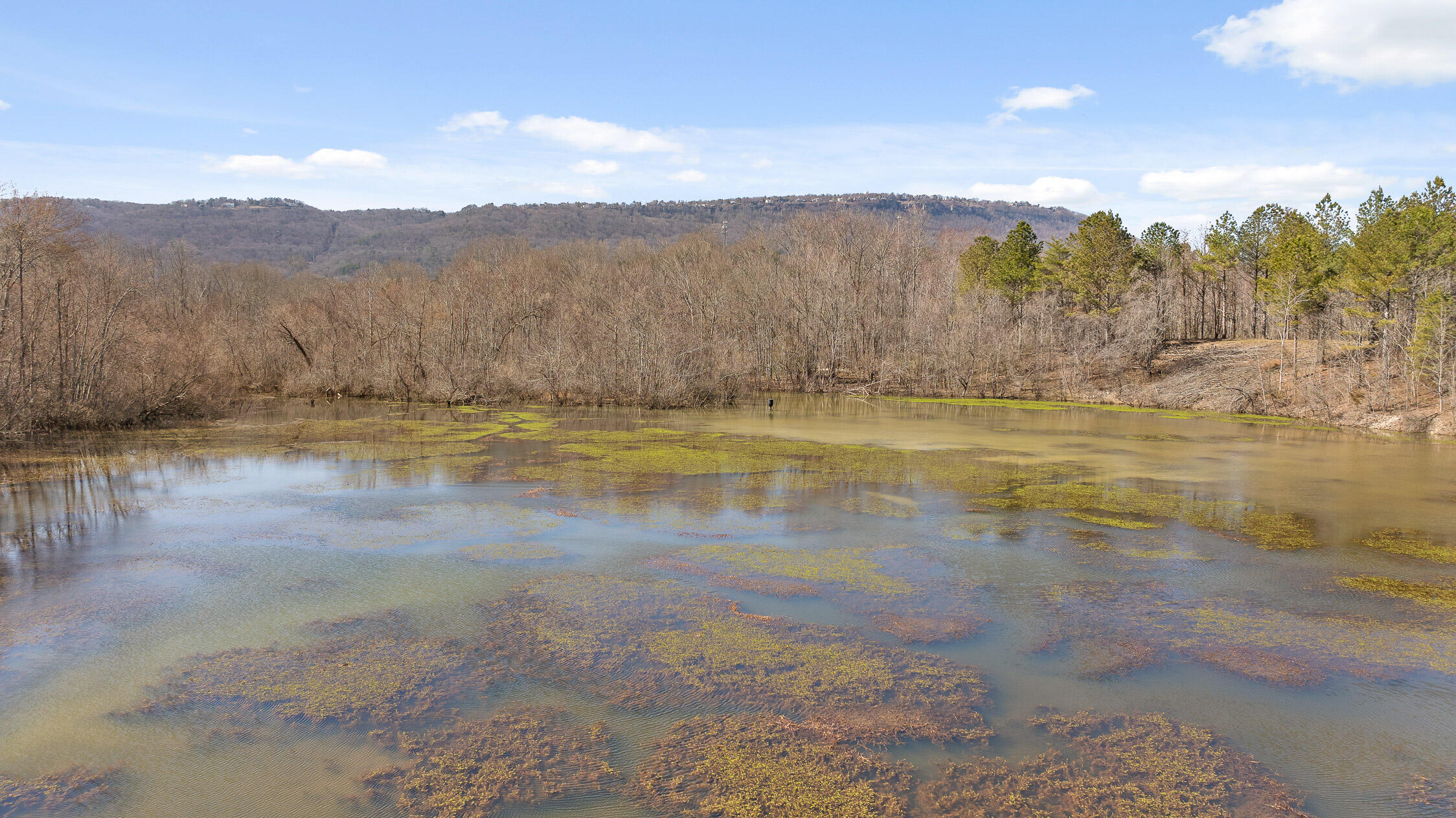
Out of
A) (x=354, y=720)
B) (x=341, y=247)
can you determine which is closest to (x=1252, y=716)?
(x=354, y=720)

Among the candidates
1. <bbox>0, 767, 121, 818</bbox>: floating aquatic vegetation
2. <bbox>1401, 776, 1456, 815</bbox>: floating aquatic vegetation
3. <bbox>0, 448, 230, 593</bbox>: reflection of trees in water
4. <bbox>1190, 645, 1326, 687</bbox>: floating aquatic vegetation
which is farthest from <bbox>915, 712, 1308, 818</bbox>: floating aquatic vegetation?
<bbox>0, 448, 230, 593</bbox>: reflection of trees in water

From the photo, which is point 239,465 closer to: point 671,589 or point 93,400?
point 93,400

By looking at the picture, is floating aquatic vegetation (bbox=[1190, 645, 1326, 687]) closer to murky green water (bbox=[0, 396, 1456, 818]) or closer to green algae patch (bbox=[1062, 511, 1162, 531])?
murky green water (bbox=[0, 396, 1456, 818])

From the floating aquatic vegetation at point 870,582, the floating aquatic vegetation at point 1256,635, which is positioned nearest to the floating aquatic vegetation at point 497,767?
the floating aquatic vegetation at point 870,582

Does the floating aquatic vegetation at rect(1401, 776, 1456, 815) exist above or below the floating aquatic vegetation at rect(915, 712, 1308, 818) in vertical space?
below

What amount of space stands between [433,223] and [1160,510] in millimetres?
121290

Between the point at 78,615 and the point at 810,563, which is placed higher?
the point at 78,615

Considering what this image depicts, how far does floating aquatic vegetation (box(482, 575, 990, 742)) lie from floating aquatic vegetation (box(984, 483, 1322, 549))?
6.54 meters

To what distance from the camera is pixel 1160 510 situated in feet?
40.2

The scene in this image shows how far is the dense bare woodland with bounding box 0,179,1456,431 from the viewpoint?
20109 millimetres

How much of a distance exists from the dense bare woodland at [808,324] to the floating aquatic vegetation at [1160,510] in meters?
18.3

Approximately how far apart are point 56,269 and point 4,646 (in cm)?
1791

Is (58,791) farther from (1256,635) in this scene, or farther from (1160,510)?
(1160,510)

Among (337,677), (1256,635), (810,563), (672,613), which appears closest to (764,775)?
(672,613)
